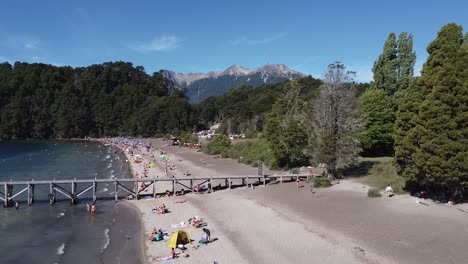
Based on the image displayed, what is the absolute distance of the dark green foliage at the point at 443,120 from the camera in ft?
82.1

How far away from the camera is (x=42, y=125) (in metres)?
156

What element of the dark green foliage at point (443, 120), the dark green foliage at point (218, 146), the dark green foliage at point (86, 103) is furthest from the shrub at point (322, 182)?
the dark green foliage at point (86, 103)


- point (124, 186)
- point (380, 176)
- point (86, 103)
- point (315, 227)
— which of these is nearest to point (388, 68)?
point (380, 176)

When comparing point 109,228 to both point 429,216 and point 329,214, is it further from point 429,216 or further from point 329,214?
point 429,216

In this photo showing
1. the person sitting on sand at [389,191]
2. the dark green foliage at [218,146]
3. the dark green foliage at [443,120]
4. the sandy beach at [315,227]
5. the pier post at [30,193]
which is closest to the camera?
the sandy beach at [315,227]

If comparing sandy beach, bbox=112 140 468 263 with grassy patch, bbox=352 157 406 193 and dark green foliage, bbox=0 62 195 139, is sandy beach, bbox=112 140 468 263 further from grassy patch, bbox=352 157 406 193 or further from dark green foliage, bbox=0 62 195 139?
dark green foliage, bbox=0 62 195 139

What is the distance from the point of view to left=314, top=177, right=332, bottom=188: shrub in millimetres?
35062

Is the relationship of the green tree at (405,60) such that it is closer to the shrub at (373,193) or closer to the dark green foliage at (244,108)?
the shrub at (373,193)

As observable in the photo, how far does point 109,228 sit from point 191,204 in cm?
724

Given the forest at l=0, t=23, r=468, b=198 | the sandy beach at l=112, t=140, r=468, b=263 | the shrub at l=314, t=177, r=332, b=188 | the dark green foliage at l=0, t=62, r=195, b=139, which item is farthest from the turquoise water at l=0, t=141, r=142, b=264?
the dark green foliage at l=0, t=62, r=195, b=139

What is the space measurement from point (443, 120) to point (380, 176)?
12.2 meters

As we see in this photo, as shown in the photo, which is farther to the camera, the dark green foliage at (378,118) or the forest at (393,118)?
the dark green foliage at (378,118)

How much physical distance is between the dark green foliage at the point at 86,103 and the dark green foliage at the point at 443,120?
11537 cm

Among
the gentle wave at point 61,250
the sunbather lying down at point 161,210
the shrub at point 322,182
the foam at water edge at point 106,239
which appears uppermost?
the shrub at point 322,182
